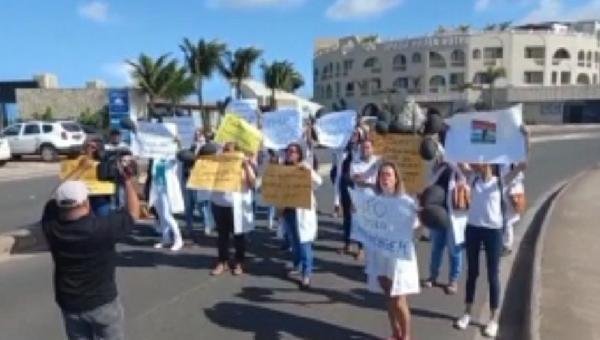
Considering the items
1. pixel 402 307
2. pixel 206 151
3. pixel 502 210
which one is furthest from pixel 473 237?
pixel 206 151

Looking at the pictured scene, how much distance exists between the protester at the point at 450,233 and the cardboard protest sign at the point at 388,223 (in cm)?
156

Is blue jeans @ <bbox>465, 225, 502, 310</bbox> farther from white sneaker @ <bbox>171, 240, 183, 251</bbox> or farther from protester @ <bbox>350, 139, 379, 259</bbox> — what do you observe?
white sneaker @ <bbox>171, 240, 183, 251</bbox>

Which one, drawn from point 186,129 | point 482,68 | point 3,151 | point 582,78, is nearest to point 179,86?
point 3,151

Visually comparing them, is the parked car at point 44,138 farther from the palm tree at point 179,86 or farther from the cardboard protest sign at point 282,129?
the cardboard protest sign at point 282,129

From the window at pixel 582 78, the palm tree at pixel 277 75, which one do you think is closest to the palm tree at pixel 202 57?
the palm tree at pixel 277 75

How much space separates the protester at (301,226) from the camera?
876 centimetres

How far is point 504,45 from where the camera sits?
106312mm

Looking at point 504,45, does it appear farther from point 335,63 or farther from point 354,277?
point 354,277

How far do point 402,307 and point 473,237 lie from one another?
1125 millimetres

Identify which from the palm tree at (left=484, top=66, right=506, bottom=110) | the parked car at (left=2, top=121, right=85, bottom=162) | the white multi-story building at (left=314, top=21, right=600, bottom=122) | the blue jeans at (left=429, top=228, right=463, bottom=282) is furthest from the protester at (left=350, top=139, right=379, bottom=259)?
A: the white multi-story building at (left=314, top=21, right=600, bottom=122)

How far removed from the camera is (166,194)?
426 inches

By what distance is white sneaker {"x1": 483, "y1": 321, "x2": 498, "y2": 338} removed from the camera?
23.4 feet

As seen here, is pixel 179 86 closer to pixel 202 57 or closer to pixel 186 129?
pixel 202 57

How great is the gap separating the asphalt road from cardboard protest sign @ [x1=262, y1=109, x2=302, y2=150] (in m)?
1.55
